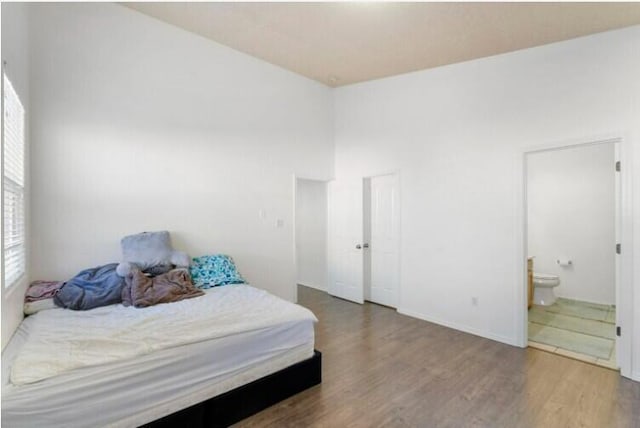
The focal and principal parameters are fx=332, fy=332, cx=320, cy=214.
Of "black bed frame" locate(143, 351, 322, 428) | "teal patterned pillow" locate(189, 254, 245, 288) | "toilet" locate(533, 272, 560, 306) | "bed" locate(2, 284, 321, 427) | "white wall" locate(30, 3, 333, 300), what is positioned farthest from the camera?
"toilet" locate(533, 272, 560, 306)

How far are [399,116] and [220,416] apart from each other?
406 cm

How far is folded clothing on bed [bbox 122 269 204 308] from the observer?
291 cm

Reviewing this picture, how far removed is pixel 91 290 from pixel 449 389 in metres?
3.11

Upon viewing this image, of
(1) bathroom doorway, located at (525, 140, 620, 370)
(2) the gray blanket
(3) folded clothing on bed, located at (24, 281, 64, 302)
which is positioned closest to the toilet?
(1) bathroom doorway, located at (525, 140, 620, 370)

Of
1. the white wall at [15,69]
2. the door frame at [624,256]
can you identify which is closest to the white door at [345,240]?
the door frame at [624,256]

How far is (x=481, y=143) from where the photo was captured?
12.7 feet

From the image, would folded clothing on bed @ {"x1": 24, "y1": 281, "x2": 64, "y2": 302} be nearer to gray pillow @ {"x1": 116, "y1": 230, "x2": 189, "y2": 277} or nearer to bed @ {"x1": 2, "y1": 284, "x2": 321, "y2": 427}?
bed @ {"x1": 2, "y1": 284, "x2": 321, "y2": 427}

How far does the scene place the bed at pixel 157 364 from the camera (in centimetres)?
170

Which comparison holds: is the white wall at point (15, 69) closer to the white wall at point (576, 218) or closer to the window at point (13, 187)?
the window at point (13, 187)

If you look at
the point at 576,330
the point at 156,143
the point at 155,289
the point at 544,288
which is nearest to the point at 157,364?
the point at 155,289

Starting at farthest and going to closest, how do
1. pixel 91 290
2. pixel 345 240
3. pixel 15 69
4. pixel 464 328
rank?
pixel 345 240 < pixel 464 328 < pixel 91 290 < pixel 15 69

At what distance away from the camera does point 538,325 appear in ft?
13.6

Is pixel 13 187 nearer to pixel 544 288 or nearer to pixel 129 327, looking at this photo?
pixel 129 327

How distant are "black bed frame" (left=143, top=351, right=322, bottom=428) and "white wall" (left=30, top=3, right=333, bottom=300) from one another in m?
1.98
